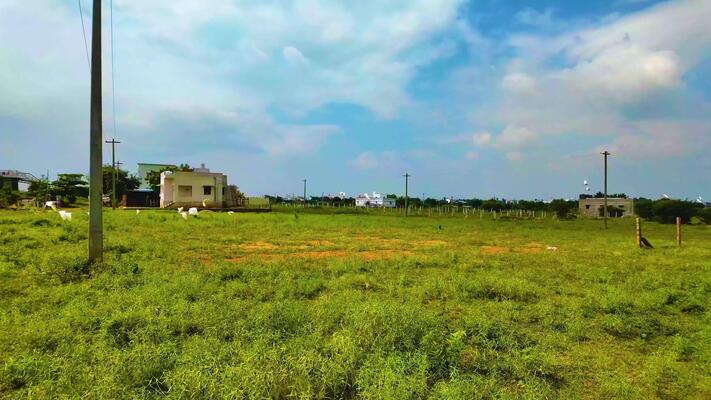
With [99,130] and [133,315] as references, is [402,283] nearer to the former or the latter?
[133,315]

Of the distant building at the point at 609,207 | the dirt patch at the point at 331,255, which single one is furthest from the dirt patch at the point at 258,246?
the distant building at the point at 609,207

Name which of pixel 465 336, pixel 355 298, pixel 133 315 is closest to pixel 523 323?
pixel 465 336

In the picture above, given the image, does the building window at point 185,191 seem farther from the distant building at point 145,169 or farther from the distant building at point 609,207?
the distant building at point 609,207

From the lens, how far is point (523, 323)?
6324 mm

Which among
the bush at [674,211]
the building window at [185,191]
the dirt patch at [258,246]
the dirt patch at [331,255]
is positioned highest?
the building window at [185,191]

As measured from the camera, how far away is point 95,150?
9938mm

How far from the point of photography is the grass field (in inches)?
148

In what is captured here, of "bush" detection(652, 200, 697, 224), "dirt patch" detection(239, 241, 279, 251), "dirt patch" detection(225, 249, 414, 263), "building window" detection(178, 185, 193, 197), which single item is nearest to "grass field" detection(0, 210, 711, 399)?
"dirt patch" detection(225, 249, 414, 263)

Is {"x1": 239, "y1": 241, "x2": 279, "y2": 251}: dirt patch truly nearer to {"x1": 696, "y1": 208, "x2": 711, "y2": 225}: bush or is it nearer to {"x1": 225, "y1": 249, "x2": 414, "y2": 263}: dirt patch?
{"x1": 225, "y1": 249, "x2": 414, "y2": 263}: dirt patch

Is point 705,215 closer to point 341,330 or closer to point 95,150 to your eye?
point 341,330

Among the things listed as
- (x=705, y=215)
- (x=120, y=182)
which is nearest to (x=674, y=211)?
(x=705, y=215)

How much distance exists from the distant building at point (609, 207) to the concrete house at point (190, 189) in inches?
2029

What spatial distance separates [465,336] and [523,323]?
1476 mm

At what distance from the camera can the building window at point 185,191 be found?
45022mm
